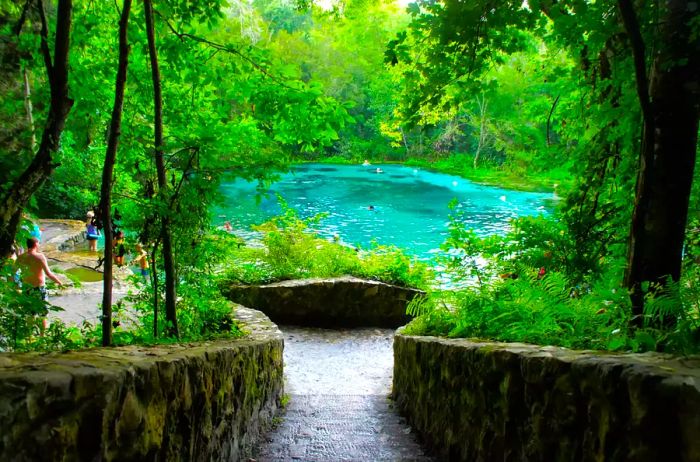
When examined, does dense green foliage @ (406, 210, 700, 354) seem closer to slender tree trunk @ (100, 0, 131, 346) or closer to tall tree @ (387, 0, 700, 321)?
tall tree @ (387, 0, 700, 321)

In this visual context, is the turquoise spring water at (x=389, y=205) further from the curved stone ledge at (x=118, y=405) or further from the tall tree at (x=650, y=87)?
the curved stone ledge at (x=118, y=405)

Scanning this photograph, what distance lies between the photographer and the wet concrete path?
412 cm

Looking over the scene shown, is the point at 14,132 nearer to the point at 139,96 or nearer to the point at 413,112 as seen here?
the point at 139,96

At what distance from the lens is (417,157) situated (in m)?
53.6

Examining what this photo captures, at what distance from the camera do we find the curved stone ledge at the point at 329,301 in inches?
378

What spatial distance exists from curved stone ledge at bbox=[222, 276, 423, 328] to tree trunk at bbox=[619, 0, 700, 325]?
23.0 feet

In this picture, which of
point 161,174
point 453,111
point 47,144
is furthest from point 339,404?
point 47,144

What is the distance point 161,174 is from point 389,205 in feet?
A: 86.9

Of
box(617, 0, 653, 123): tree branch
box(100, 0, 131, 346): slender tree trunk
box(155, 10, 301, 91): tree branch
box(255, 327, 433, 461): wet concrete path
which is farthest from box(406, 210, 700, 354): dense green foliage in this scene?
box(100, 0, 131, 346): slender tree trunk

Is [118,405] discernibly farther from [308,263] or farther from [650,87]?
[308,263]

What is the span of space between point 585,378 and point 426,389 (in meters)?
2.71

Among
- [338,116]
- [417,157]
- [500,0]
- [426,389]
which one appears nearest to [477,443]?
[426,389]

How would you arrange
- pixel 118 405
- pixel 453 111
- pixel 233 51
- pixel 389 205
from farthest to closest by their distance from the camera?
pixel 389 205 → pixel 453 111 → pixel 233 51 → pixel 118 405

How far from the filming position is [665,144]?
8.46 ft
